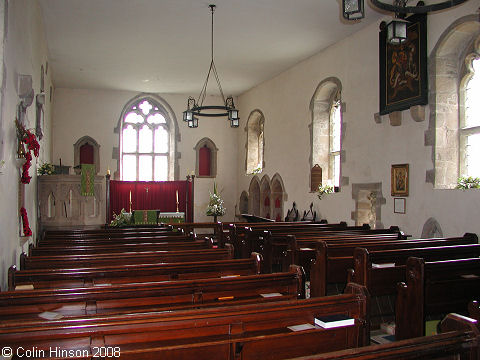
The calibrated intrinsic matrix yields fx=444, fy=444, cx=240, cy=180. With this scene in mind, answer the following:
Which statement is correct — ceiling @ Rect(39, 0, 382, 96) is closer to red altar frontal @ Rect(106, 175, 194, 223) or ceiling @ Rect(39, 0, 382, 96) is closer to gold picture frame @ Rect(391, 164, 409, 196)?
gold picture frame @ Rect(391, 164, 409, 196)

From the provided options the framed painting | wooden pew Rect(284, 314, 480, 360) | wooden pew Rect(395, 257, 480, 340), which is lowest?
wooden pew Rect(395, 257, 480, 340)

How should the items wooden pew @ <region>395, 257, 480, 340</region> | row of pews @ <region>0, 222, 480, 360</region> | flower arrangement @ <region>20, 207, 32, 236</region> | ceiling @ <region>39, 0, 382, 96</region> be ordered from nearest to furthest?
row of pews @ <region>0, 222, 480, 360</region>, wooden pew @ <region>395, 257, 480, 340</region>, flower arrangement @ <region>20, 207, 32, 236</region>, ceiling @ <region>39, 0, 382, 96</region>

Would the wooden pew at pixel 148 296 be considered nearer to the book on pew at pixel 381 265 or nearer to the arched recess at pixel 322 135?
the book on pew at pixel 381 265

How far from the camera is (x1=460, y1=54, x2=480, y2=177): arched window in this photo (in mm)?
6184

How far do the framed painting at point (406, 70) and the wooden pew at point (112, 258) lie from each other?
413 centimetres

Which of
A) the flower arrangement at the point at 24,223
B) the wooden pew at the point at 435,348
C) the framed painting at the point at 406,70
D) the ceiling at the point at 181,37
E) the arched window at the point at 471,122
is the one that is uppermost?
the ceiling at the point at 181,37

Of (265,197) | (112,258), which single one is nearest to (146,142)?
(265,197)

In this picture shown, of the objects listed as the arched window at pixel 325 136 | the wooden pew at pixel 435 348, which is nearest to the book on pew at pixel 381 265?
the wooden pew at pixel 435 348

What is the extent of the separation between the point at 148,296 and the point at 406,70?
227 inches

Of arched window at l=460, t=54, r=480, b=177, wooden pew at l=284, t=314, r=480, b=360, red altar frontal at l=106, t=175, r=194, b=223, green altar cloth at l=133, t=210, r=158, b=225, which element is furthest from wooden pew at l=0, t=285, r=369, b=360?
red altar frontal at l=106, t=175, r=194, b=223

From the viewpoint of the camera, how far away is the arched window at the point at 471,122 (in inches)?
243

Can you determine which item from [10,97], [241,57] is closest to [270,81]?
[241,57]

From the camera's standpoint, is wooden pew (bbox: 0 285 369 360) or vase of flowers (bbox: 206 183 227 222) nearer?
wooden pew (bbox: 0 285 369 360)

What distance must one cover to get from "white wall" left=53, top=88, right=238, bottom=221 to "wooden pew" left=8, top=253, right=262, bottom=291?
34.7 feet
